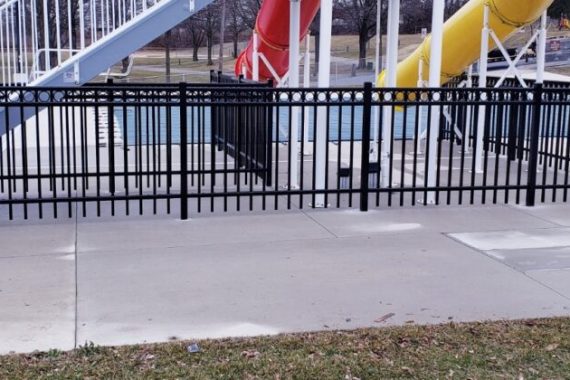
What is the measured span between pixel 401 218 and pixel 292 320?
11.2 feet

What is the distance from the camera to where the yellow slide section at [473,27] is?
12516 millimetres

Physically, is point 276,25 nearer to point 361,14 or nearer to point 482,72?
point 482,72

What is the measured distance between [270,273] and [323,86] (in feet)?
10.9

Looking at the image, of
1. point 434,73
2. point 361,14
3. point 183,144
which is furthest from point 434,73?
point 361,14

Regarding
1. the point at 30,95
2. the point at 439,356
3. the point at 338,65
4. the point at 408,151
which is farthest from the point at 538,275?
the point at 338,65

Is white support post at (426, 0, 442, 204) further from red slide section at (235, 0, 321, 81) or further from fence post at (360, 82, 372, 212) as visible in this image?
red slide section at (235, 0, 321, 81)

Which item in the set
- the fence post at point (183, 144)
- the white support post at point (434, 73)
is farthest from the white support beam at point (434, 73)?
the fence post at point (183, 144)

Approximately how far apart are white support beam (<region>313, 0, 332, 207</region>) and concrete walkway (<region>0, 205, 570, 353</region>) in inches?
25.7

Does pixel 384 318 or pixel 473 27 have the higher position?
pixel 473 27

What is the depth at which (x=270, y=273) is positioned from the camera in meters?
6.22

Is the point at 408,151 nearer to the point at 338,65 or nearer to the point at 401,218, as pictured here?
the point at 401,218

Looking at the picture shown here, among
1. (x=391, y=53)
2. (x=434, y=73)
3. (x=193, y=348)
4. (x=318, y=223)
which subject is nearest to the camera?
(x=193, y=348)

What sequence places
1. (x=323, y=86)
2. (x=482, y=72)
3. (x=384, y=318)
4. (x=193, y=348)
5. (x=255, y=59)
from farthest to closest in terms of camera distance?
1. (x=255, y=59)
2. (x=482, y=72)
3. (x=323, y=86)
4. (x=384, y=318)
5. (x=193, y=348)

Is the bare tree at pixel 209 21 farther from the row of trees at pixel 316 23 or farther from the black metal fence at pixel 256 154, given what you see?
the black metal fence at pixel 256 154
